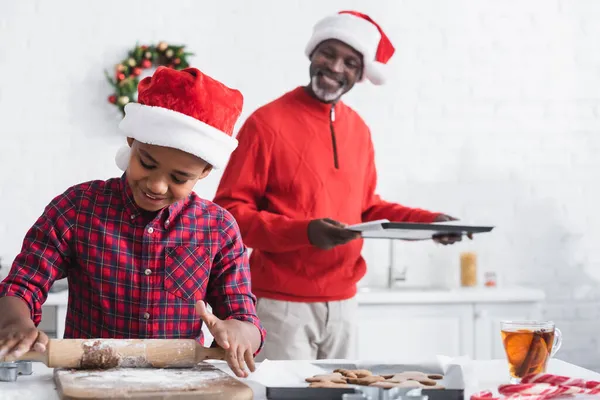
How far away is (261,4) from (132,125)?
101 inches

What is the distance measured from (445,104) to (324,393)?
10.0 ft

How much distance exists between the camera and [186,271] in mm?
1700

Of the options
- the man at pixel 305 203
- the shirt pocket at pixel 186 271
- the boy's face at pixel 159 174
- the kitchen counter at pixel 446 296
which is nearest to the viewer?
the boy's face at pixel 159 174

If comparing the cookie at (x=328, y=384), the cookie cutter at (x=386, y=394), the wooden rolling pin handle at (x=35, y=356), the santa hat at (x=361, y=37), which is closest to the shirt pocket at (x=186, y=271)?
the wooden rolling pin handle at (x=35, y=356)

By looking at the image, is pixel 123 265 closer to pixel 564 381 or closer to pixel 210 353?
pixel 210 353

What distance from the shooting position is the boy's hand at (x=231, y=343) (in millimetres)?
1479

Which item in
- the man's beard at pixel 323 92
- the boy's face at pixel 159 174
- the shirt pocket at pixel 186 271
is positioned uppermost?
the man's beard at pixel 323 92

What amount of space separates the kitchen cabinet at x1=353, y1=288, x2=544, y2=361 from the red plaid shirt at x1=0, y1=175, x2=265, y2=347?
1.91 meters

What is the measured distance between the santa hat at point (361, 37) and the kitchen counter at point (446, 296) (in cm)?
116

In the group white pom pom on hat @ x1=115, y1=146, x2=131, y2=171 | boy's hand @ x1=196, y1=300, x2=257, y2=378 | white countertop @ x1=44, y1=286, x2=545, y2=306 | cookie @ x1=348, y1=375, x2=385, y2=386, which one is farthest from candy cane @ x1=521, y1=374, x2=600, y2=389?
white countertop @ x1=44, y1=286, x2=545, y2=306

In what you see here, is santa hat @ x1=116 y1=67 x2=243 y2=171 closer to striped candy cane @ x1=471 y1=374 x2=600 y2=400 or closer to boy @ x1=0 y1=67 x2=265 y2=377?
boy @ x1=0 y1=67 x2=265 y2=377

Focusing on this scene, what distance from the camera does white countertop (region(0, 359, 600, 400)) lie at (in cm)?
133

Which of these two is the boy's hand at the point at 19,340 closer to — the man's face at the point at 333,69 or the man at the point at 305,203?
the man at the point at 305,203

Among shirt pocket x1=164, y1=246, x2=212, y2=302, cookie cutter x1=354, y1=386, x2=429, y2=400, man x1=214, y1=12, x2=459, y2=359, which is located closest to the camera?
cookie cutter x1=354, y1=386, x2=429, y2=400
